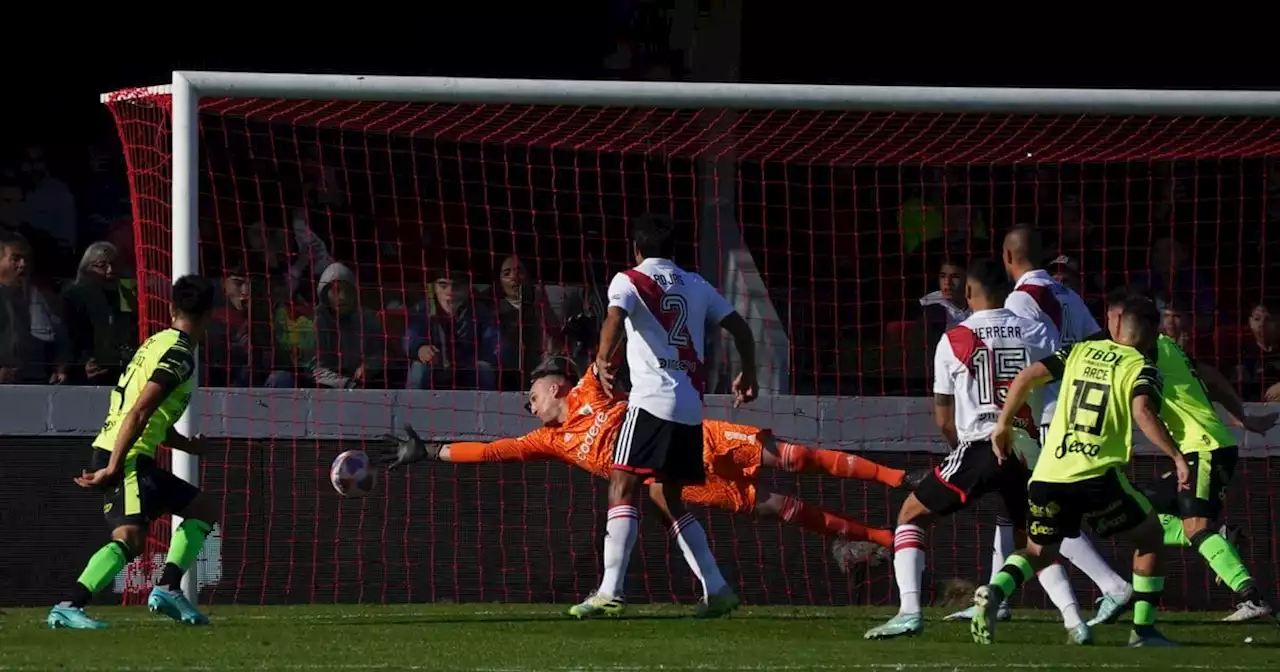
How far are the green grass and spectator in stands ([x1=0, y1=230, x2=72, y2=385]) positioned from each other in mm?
1960

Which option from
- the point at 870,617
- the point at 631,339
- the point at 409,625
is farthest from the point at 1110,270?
the point at 409,625

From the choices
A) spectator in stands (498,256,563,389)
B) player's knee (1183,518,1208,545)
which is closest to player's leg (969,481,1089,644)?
player's knee (1183,518,1208,545)

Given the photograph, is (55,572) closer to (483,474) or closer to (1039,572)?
(483,474)

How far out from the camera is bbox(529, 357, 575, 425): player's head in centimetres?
1167

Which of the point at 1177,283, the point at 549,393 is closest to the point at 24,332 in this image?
the point at 549,393

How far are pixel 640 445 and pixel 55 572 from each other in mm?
3739

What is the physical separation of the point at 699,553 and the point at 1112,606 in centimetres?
194

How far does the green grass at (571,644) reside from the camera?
7746 mm

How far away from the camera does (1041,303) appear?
9.85m

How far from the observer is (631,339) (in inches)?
390

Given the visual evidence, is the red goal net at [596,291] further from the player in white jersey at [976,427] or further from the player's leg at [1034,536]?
the player's leg at [1034,536]

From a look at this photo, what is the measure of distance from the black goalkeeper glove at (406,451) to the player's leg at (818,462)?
1.81 meters

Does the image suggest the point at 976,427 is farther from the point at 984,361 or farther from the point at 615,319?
the point at 615,319

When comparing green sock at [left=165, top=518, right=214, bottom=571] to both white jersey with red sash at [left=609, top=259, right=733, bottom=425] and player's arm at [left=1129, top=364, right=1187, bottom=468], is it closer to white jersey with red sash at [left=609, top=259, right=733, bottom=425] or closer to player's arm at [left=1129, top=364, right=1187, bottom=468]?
white jersey with red sash at [left=609, top=259, right=733, bottom=425]
